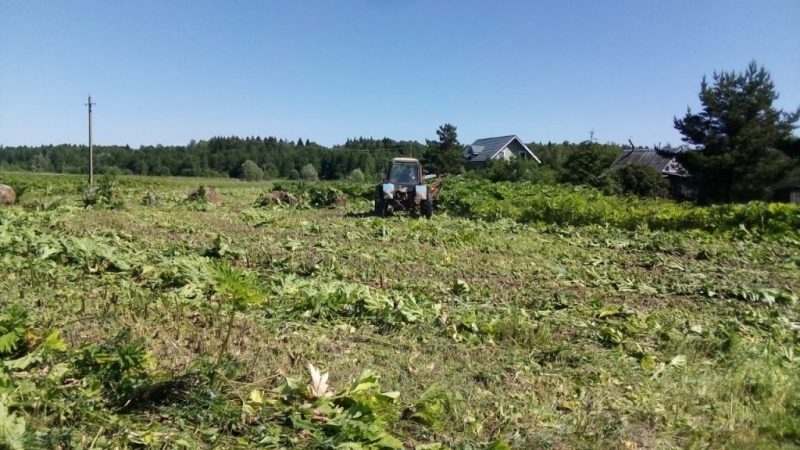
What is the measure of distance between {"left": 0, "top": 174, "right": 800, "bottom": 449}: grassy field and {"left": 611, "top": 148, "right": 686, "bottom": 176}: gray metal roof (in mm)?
34499

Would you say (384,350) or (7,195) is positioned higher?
(7,195)

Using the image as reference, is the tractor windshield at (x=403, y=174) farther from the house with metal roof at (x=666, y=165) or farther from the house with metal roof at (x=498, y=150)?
the house with metal roof at (x=498, y=150)

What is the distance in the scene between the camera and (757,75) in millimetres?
33188

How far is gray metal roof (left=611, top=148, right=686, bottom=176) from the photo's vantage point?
41.2m

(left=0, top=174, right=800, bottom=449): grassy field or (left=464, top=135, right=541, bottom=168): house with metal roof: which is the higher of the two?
(left=464, top=135, right=541, bottom=168): house with metal roof

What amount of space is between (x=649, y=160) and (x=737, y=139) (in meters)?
11.6

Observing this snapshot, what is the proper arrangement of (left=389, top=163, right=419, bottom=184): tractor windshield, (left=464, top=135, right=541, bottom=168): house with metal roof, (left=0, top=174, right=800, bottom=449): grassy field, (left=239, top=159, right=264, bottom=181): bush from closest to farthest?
(left=0, top=174, right=800, bottom=449): grassy field → (left=389, top=163, right=419, bottom=184): tractor windshield → (left=464, top=135, right=541, bottom=168): house with metal roof → (left=239, top=159, right=264, bottom=181): bush

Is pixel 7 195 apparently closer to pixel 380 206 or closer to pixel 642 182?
pixel 380 206

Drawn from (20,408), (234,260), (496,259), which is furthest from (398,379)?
(496,259)

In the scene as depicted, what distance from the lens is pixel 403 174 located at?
18.4 m

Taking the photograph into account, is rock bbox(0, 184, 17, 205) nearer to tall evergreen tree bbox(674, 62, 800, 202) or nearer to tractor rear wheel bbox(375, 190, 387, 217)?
tractor rear wheel bbox(375, 190, 387, 217)

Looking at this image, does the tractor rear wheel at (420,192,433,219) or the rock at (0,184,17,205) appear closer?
the tractor rear wheel at (420,192,433,219)

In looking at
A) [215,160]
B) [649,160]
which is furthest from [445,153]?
[215,160]

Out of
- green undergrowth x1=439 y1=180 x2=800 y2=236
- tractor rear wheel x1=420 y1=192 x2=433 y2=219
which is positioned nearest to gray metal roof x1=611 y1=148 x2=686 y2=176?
green undergrowth x1=439 y1=180 x2=800 y2=236
